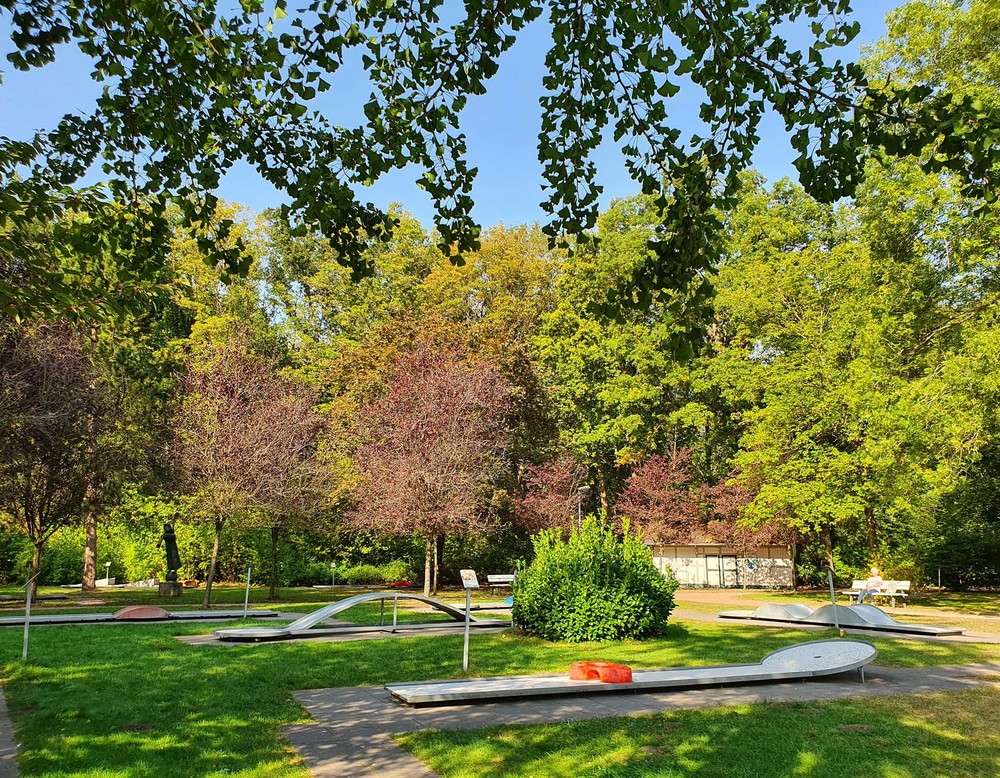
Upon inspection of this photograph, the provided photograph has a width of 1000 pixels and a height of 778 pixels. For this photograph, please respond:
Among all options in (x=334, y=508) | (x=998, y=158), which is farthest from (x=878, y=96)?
(x=334, y=508)

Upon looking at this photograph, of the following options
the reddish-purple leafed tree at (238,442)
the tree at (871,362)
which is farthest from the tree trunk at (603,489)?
the reddish-purple leafed tree at (238,442)

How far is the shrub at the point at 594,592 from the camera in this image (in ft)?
43.1

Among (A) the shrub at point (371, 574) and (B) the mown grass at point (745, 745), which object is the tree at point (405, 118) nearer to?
(B) the mown grass at point (745, 745)

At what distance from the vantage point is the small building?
33.7 meters

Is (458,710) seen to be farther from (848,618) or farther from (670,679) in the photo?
(848,618)

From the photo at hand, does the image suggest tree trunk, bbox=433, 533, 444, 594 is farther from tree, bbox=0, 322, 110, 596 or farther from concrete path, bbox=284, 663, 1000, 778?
concrete path, bbox=284, 663, 1000, 778

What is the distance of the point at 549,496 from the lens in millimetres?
29594

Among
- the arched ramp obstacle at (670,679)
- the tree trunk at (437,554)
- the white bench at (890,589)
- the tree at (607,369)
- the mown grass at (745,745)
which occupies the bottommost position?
the mown grass at (745,745)

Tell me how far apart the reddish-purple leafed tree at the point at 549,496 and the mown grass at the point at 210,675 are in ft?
44.2

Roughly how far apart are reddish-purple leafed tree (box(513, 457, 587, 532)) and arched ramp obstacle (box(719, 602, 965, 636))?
1148 centimetres

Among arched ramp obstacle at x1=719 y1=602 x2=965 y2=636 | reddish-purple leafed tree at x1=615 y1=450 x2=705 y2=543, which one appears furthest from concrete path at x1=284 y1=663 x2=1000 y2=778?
reddish-purple leafed tree at x1=615 y1=450 x2=705 y2=543

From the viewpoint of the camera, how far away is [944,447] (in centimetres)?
1950

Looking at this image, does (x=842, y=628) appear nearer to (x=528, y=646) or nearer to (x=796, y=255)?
(x=528, y=646)

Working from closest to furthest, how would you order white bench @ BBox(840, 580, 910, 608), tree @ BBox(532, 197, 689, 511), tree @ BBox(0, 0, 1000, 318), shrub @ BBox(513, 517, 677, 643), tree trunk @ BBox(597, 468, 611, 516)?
tree @ BBox(0, 0, 1000, 318)
shrub @ BBox(513, 517, 677, 643)
white bench @ BBox(840, 580, 910, 608)
tree @ BBox(532, 197, 689, 511)
tree trunk @ BBox(597, 468, 611, 516)
